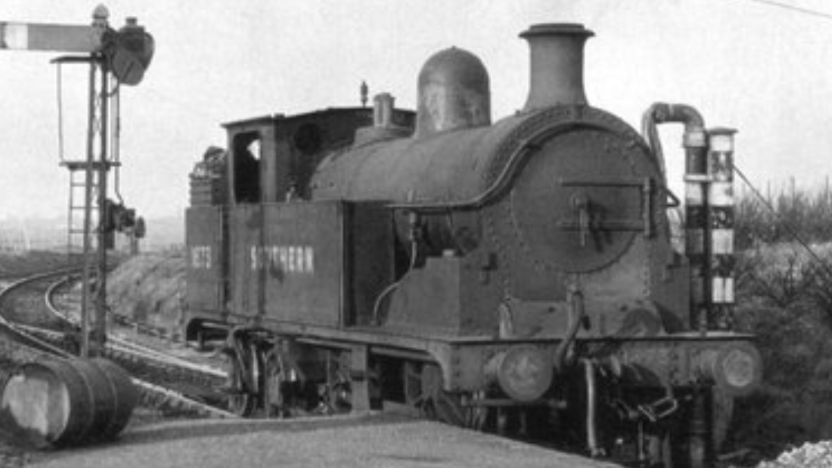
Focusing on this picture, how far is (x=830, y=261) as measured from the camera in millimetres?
18297

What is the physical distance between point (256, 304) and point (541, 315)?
13.7ft

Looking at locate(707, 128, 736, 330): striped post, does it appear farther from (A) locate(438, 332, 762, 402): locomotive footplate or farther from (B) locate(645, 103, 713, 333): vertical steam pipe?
(A) locate(438, 332, 762, 402): locomotive footplate

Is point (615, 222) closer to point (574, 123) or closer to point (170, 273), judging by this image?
point (574, 123)

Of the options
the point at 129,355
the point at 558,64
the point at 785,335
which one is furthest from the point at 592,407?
the point at 129,355

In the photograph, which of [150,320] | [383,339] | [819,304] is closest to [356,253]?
[383,339]

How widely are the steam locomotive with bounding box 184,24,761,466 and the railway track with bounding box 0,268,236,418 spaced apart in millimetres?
2419

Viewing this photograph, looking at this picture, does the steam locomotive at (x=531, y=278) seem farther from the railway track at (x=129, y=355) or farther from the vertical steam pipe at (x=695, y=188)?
the railway track at (x=129, y=355)

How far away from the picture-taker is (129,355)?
20109mm

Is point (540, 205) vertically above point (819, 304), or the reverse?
point (540, 205)

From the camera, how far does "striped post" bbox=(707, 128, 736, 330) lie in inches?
492

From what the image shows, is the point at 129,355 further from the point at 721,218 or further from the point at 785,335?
the point at 721,218

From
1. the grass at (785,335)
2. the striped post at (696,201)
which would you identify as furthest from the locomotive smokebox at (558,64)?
the grass at (785,335)

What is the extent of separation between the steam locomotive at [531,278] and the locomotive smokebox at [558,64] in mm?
13

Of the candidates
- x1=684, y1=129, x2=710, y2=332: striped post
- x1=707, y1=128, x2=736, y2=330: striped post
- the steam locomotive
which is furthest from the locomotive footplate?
x1=707, y1=128, x2=736, y2=330: striped post
